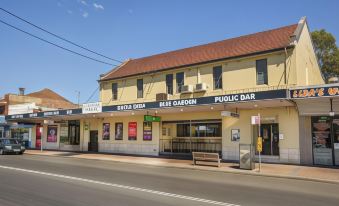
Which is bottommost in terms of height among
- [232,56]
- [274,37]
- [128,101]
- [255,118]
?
[255,118]

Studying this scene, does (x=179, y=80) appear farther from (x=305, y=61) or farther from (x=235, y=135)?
(x=305, y=61)

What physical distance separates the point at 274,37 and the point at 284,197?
15.3 m

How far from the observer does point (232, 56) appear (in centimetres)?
2164

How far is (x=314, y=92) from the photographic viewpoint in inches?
640

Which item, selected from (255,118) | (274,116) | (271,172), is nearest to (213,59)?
(274,116)

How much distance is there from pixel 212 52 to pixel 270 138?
8.43 meters

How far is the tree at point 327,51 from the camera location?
131 feet

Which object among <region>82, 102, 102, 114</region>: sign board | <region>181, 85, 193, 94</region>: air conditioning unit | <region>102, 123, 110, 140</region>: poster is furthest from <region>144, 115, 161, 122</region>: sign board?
<region>102, 123, 110, 140</region>: poster

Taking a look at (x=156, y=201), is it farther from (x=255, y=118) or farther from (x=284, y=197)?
(x=255, y=118)

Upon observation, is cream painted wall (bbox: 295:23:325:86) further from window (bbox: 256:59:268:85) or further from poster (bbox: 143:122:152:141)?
poster (bbox: 143:122:152:141)

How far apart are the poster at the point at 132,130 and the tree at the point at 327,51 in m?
26.8

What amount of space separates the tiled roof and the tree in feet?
66.4

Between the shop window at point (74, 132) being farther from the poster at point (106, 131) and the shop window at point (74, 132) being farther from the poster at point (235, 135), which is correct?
the poster at point (235, 135)

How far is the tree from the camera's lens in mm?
40000
